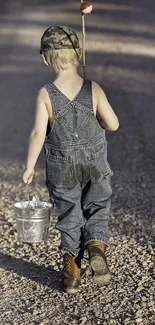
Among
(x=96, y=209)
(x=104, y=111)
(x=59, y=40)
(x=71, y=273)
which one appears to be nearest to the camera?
(x=59, y=40)

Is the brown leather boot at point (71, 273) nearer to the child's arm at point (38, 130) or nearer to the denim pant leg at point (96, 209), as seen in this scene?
the denim pant leg at point (96, 209)

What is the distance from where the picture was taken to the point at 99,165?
16.9 feet

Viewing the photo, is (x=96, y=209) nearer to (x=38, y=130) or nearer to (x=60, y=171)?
(x=60, y=171)

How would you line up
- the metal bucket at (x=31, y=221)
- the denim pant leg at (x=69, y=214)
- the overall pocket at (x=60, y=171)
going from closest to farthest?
the overall pocket at (x=60, y=171) < the denim pant leg at (x=69, y=214) < the metal bucket at (x=31, y=221)

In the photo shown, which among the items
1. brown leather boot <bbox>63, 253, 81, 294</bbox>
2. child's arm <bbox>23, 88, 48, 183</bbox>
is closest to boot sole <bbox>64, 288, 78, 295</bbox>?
brown leather boot <bbox>63, 253, 81, 294</bbox>

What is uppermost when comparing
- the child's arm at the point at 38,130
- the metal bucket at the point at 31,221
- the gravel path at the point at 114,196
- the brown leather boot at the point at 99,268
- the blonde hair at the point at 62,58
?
the blonde hair at the point at 62,58

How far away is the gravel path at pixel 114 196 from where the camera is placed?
493 cm

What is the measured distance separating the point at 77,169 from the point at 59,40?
793mm

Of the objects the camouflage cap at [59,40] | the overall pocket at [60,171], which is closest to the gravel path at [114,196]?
the overall pocket at [60,171]

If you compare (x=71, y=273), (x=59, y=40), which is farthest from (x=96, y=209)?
(x=59, y=40)

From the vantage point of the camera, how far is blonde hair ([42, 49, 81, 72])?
4.97 meters

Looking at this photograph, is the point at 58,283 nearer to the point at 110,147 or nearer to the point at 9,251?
the point at 9,251

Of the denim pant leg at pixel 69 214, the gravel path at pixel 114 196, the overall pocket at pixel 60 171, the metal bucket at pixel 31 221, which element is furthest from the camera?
the metal bucket at pixel 31 221

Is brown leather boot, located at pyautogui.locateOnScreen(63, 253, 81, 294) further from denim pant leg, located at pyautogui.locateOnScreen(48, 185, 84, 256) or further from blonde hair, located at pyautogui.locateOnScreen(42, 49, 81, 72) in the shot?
blonde hair, located at pyautogui.locateOnScreen(42, 49, 81, 72)
